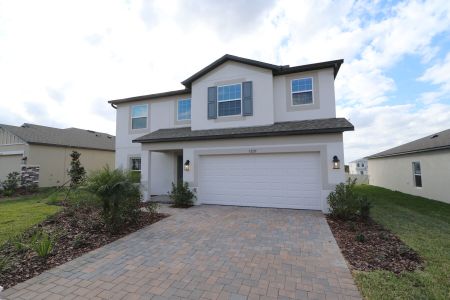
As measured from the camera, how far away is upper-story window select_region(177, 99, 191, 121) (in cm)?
1266

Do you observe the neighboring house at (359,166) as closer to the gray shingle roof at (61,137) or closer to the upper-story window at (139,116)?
the upper-story window at (139,116)

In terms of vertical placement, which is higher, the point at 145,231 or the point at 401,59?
the point at 401,59

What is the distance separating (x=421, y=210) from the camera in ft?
31.4

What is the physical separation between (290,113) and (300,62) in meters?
2.56

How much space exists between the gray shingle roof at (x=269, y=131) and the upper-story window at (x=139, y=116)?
2877 mm

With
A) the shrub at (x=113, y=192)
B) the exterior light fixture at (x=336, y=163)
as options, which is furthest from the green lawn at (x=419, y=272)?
the shrub at (x=113, y=192)

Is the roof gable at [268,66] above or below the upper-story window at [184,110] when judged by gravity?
above

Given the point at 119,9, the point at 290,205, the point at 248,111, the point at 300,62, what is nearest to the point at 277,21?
the point at 300,62

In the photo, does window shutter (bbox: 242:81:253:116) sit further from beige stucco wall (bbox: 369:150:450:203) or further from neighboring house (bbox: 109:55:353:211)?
beige stucco wall (bbox: 369:150:450:203)

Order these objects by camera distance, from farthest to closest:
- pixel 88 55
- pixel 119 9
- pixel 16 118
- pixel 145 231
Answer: pixel 16 118 → pixel 88 55 → pixel 119 9 → pixel 145 231

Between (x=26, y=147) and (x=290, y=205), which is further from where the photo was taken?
(x=26, y=147)

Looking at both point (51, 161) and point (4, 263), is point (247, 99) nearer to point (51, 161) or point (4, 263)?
point (4, 263)

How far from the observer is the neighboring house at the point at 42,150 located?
16.3 metres

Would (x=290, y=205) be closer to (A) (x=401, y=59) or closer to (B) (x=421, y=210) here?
(B) (x=421, y=210)
